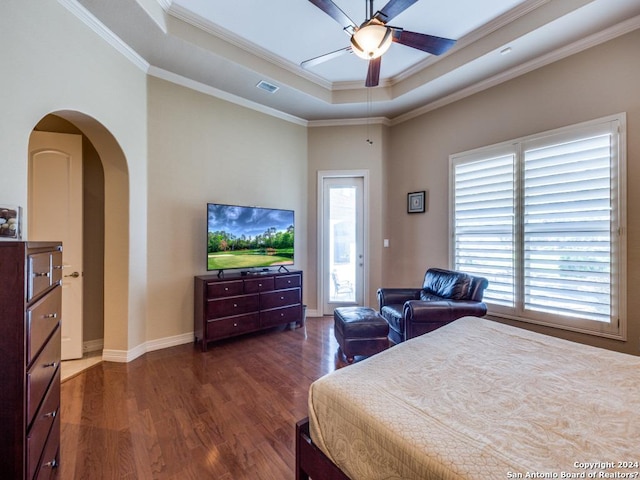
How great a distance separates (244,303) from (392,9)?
10.5 ft

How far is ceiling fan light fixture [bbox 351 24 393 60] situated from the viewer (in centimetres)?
204

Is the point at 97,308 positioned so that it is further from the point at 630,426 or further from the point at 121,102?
the point at 630,426

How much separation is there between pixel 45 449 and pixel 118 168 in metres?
2.50

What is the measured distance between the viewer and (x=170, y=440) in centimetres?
181

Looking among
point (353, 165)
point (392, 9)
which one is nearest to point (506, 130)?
point (353, 165)

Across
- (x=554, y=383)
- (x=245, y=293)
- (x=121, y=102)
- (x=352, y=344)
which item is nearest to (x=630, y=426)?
(x=554, y=383)

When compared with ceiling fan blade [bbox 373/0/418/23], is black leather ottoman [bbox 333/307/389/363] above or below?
below

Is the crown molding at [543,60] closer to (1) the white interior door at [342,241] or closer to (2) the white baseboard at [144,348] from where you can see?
(1) the white interior door at [342,241]

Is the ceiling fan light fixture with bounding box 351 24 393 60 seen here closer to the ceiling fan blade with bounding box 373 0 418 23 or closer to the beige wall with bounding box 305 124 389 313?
the ceiling fan blade with bounding box 373 0 418 23

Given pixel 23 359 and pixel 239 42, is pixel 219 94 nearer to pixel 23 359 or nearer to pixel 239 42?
pixel 239 42

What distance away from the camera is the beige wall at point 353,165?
4.58 meters

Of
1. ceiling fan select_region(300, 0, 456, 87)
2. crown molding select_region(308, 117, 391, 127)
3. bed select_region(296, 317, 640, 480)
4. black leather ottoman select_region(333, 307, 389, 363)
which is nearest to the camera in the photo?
bed select_region(296, 317, 640, 480)

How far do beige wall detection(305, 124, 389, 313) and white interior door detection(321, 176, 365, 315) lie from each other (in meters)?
0.15

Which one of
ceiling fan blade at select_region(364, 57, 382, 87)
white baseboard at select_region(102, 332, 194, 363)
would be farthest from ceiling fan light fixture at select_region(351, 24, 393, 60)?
white baseboard at select_region(102, 332, 194, 363)
